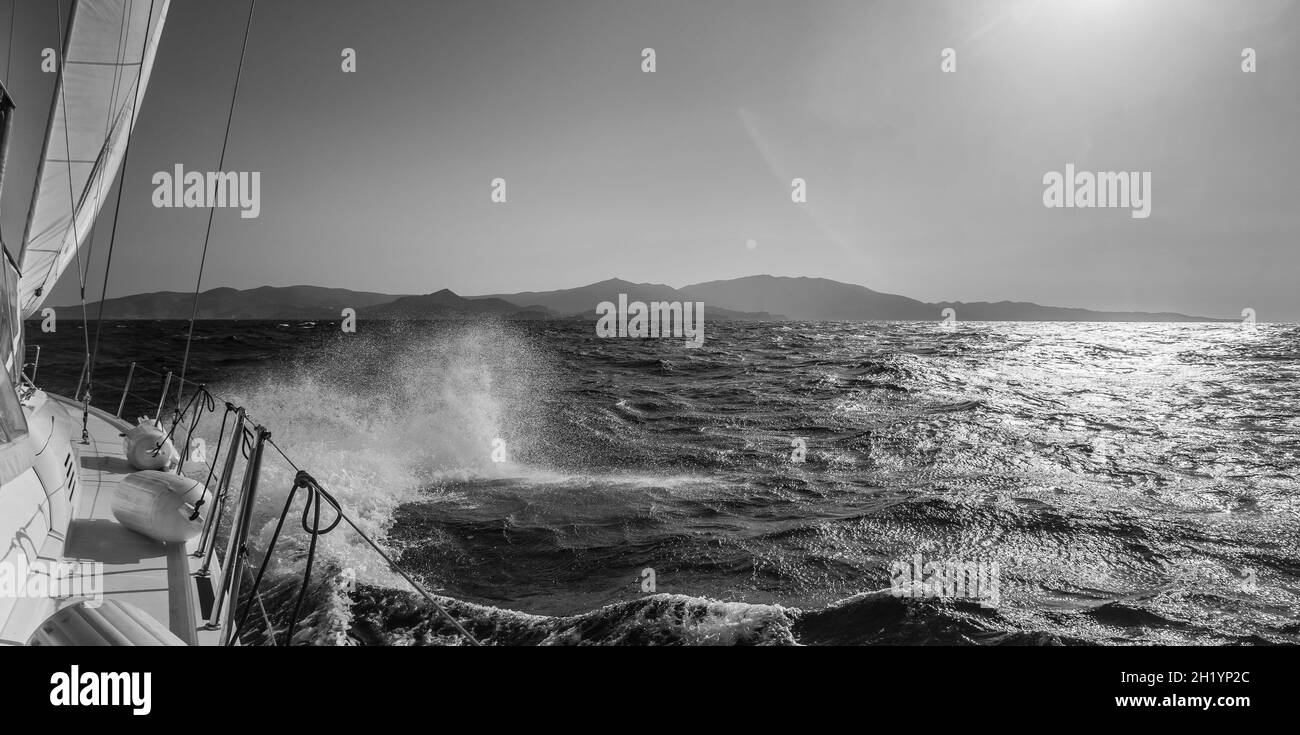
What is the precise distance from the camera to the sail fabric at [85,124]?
8.55m

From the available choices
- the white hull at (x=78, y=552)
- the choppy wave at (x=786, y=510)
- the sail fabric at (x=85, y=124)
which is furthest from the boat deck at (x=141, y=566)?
the sail fabric at (x=85, y=124)

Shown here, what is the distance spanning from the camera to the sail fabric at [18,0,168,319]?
855 cm

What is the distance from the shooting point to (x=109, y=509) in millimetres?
5371

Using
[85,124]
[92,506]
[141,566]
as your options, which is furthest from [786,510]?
[85,124]

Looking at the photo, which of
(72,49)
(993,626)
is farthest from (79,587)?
(72,49)

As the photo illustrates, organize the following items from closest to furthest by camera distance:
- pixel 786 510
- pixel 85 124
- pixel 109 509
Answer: pixel 109 509, pixel 786 510, pixel 85 124

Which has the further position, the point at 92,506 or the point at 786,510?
the point at 786,510

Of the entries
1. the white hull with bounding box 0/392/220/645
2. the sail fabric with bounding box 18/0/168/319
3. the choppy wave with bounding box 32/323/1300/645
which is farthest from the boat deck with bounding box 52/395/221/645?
the sail fabric with bounding box 18/0/168/319

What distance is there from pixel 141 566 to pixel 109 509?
51.7 inches

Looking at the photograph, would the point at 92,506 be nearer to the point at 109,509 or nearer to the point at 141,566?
the point at 109,509

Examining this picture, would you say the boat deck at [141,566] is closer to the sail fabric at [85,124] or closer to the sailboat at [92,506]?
the sailboat at [92,506]

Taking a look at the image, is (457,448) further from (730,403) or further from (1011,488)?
(1011,488)

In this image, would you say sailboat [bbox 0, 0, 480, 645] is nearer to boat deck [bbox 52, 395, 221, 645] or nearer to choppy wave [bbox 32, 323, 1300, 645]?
boat deck [bbox 52, 395, 221, 645]
